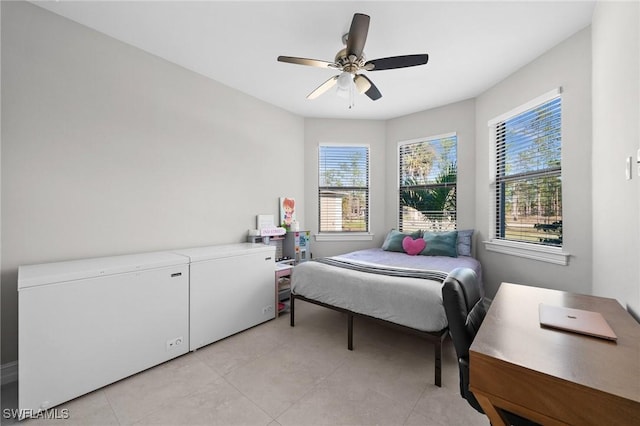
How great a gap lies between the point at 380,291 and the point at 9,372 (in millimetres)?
2721

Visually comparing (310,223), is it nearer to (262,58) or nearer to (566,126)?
(262,58)

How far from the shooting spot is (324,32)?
7.09 ft

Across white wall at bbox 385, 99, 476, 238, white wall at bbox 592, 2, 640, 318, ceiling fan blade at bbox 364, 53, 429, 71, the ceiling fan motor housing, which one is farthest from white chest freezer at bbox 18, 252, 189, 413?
white wall at bbox 385, 99, 476, 238

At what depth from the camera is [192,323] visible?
2.22 metres

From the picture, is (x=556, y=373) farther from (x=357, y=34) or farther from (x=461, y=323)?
(x=357, y=34)

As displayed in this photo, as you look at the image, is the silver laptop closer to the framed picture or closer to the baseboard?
the framed picture

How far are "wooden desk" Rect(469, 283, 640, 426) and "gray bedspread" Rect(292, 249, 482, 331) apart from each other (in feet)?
2.73

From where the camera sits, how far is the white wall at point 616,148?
4.01 ft

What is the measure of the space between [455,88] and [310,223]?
2.70m

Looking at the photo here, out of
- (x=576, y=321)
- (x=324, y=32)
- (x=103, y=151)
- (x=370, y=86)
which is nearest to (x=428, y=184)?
(x=370, y=86)

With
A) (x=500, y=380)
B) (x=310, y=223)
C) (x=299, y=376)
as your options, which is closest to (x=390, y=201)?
(x=310, y=223)

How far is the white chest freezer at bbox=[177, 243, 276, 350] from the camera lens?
7.41 feet

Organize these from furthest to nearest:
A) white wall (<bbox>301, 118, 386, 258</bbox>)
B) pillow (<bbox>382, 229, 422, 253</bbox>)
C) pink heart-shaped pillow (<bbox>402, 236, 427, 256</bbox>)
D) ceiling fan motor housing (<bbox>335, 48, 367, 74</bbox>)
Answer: white wall (<bbox>301, 118, 386, 258</bbox>)
pillow (<bbox>382, 229, 422, 253</bbox>)
pink heart-shaped pillow (<bbox>402, 236, 427, 256</bbox>)
ceiling fan motor housing (<bbox>335, 48, 367, 74</bbox>)

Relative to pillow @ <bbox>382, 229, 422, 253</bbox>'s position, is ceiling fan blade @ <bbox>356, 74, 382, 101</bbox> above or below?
above
